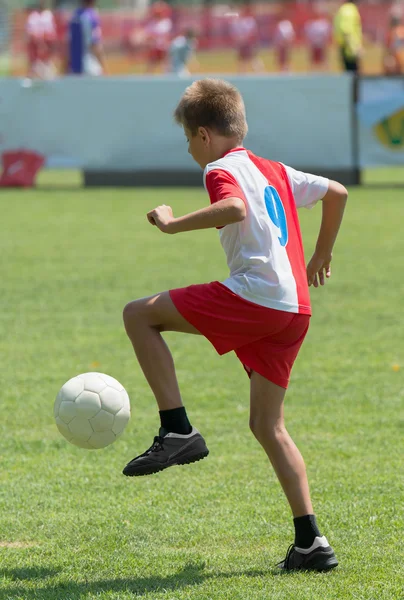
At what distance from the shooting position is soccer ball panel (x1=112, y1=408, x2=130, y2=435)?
14.7 ft

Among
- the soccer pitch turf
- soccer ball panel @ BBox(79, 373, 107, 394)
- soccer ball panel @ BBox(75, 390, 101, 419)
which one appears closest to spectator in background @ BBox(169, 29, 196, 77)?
the soccer pitch turf

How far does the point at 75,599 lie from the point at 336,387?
11.2 feet

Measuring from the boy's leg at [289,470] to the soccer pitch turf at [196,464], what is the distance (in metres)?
0.08

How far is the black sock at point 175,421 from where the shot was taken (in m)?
4.19

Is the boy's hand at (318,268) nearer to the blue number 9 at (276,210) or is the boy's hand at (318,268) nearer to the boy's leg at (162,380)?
the blue number 9 at (276,210)

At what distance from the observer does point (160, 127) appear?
60.0 ft

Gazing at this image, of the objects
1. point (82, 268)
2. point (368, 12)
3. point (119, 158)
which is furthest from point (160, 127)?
point (368, 12)

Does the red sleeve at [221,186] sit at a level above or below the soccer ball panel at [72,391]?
above

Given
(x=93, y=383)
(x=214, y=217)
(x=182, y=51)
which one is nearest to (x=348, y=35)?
(x=182, y=51)

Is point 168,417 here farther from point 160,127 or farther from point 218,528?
point 160,127

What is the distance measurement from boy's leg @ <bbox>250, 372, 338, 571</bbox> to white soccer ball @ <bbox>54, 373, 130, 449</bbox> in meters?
0.66

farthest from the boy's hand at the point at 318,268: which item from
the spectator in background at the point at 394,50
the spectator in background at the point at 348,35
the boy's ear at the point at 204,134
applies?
the spectator in background at the point at 394,50

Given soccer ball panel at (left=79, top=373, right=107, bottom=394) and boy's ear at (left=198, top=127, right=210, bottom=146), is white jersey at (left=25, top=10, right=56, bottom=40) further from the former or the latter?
boy's ear at (left=198, top=127, right=210, bottom=146)

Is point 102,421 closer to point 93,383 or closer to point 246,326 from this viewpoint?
point 93,383
